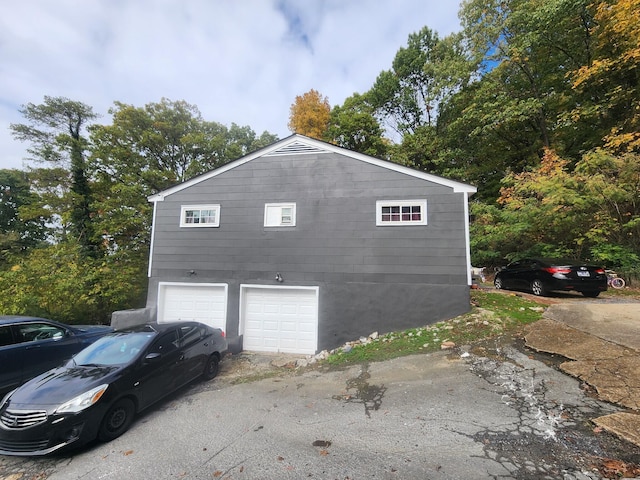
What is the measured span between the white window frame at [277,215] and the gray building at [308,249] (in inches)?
1.4

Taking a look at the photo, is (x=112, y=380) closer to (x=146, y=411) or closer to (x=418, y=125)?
(x=146, y=411)

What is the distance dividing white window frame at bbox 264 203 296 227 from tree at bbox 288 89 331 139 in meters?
15.7

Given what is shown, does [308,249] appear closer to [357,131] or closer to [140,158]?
[140,158]

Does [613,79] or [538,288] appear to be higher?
[613,79]

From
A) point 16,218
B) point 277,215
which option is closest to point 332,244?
point 277,215

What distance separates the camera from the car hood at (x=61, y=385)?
4.08m

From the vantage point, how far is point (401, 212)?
9.00 m

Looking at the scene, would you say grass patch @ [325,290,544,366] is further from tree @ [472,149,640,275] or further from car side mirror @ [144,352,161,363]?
tree @ [472,149,640,275]

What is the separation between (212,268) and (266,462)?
7466mm

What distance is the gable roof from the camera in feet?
28.7

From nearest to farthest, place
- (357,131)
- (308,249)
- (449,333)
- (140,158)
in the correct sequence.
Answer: (449,333) < (308,249) < (140,158) < (357,131)

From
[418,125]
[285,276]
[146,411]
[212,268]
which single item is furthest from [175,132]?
[146,411]

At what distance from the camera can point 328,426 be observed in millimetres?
4254

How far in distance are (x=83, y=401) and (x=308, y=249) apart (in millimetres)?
6413
